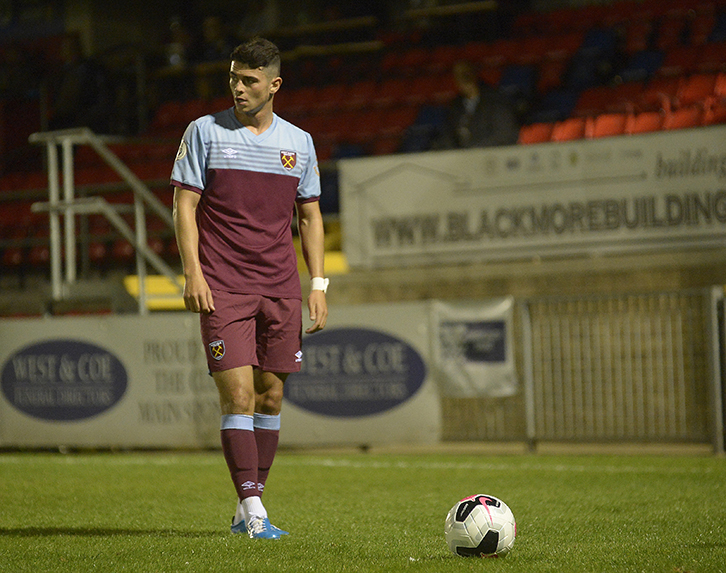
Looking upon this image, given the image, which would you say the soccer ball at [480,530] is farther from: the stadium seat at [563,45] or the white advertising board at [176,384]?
the stadium seat at [563,45]

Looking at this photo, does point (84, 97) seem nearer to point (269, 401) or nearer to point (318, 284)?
point (318, 284)

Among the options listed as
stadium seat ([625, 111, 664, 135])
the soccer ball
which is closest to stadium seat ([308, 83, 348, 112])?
stadium seat ([625, 111, 664, 135])

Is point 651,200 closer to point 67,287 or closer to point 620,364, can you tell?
point 620,364

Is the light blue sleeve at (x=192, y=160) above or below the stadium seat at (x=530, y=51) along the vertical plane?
below

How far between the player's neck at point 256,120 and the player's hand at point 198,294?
691mm

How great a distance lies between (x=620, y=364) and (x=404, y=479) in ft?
8.48

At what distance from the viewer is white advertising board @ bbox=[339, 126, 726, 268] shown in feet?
28.7

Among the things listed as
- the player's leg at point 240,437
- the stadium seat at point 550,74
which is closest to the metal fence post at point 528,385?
the player's leg at point 240,437

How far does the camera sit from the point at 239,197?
417 cm

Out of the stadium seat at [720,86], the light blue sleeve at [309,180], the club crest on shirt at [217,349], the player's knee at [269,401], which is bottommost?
the player's knee at [269,401]

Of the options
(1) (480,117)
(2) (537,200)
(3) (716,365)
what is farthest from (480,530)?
(1) (480,117)

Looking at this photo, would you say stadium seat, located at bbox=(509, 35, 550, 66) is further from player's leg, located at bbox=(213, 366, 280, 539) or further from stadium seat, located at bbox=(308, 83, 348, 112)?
player's leg, located at bbox=(213, 366, 280, 539)

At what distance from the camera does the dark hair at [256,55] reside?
411cm

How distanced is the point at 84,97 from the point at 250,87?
12.5 metres
